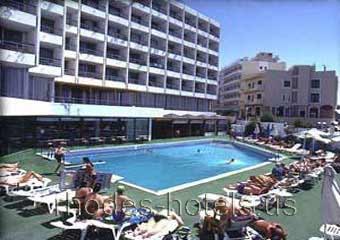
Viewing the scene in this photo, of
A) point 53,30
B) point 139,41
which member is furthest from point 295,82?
point 53,30

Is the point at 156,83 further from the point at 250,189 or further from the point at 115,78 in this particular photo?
the point at 250,189

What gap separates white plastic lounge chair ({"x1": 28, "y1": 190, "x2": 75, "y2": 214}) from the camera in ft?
17.9

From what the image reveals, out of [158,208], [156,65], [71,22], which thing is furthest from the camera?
[156,65]

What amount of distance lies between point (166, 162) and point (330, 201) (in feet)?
31.9

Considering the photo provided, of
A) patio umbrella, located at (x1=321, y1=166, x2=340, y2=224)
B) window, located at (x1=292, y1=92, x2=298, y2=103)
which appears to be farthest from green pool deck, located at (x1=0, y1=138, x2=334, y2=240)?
window, located at (x1=292, y1=92, x2=298, y2=103)

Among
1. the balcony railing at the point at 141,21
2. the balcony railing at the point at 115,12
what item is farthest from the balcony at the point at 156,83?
the balcony railing at the point at 115,12

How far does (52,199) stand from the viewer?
18.1 ft

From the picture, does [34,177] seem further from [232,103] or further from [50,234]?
[232,103]

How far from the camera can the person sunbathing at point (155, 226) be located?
434 cm

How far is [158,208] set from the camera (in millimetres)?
5934

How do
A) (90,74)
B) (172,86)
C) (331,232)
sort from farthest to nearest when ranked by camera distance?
(172,86) < (90,74) < (331,232)

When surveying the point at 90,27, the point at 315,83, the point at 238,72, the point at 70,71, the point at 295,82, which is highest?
the point at 238,72

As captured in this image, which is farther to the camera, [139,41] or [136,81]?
[139,41]

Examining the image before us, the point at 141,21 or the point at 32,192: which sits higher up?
the point at 141,21
